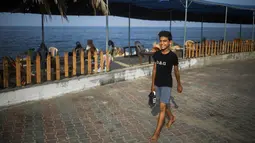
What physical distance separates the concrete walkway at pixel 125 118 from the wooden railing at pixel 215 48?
4.26 metres

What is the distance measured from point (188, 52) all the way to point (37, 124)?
8623mm

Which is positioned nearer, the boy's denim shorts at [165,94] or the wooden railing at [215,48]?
the boy's denim shorts at [165,94]

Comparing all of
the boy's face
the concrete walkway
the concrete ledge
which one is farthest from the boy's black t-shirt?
the concrete ledge

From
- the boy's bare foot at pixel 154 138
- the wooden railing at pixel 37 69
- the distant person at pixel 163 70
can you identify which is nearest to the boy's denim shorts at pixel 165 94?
the distant person at pixel 163 70

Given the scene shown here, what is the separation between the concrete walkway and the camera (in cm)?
420

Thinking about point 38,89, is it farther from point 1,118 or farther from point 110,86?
point 110,86

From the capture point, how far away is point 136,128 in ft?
15.0

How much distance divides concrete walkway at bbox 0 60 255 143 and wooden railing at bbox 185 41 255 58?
14.0 feet

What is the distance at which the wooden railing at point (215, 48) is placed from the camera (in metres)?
11.7

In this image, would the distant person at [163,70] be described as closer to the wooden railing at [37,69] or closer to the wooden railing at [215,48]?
the wooden railing at [37,69]

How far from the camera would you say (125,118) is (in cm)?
508

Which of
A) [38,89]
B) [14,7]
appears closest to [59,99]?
[38,89]

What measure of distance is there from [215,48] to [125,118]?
9572 millimetres

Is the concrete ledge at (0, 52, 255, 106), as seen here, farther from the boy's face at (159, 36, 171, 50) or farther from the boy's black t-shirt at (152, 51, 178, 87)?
the boy's face at (159, 36, 171, 50)
